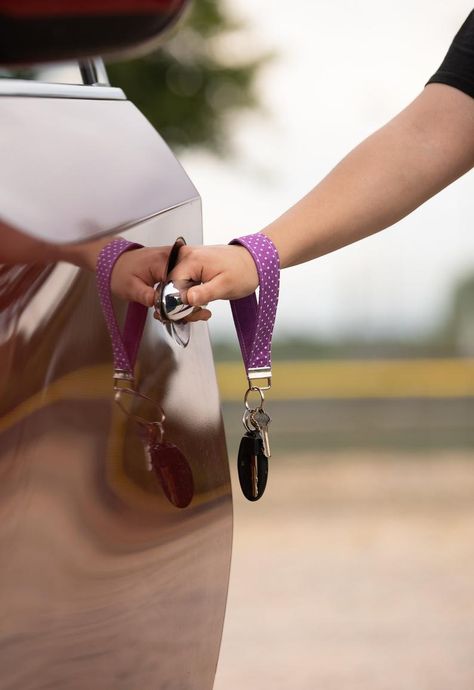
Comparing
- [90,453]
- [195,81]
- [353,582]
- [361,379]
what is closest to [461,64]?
[90,453]

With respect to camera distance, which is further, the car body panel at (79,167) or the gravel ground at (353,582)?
the gravel ground at (353,582)

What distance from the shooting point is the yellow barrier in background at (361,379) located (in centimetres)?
1259

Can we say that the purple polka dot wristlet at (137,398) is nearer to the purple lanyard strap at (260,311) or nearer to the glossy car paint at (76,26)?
the purple lanyard strap at (260,311)

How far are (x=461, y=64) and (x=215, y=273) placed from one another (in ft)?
2.38

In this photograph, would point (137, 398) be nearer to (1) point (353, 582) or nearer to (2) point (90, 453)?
(2) point (90, 453)

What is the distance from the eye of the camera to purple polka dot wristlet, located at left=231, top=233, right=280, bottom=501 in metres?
1.65

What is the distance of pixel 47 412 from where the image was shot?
1207 millimetres

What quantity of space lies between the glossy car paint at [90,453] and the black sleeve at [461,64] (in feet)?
1.94

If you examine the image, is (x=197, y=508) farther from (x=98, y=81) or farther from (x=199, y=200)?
(x=98, y=81)

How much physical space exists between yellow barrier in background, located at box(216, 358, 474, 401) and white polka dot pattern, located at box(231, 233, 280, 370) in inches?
401

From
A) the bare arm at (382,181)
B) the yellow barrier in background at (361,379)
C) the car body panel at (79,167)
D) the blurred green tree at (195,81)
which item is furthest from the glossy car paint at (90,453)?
the blurred green tree at (195,81)

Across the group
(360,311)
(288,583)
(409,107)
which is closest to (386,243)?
(360,311)

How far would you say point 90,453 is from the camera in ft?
4.28

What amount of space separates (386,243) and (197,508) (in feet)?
43.6
